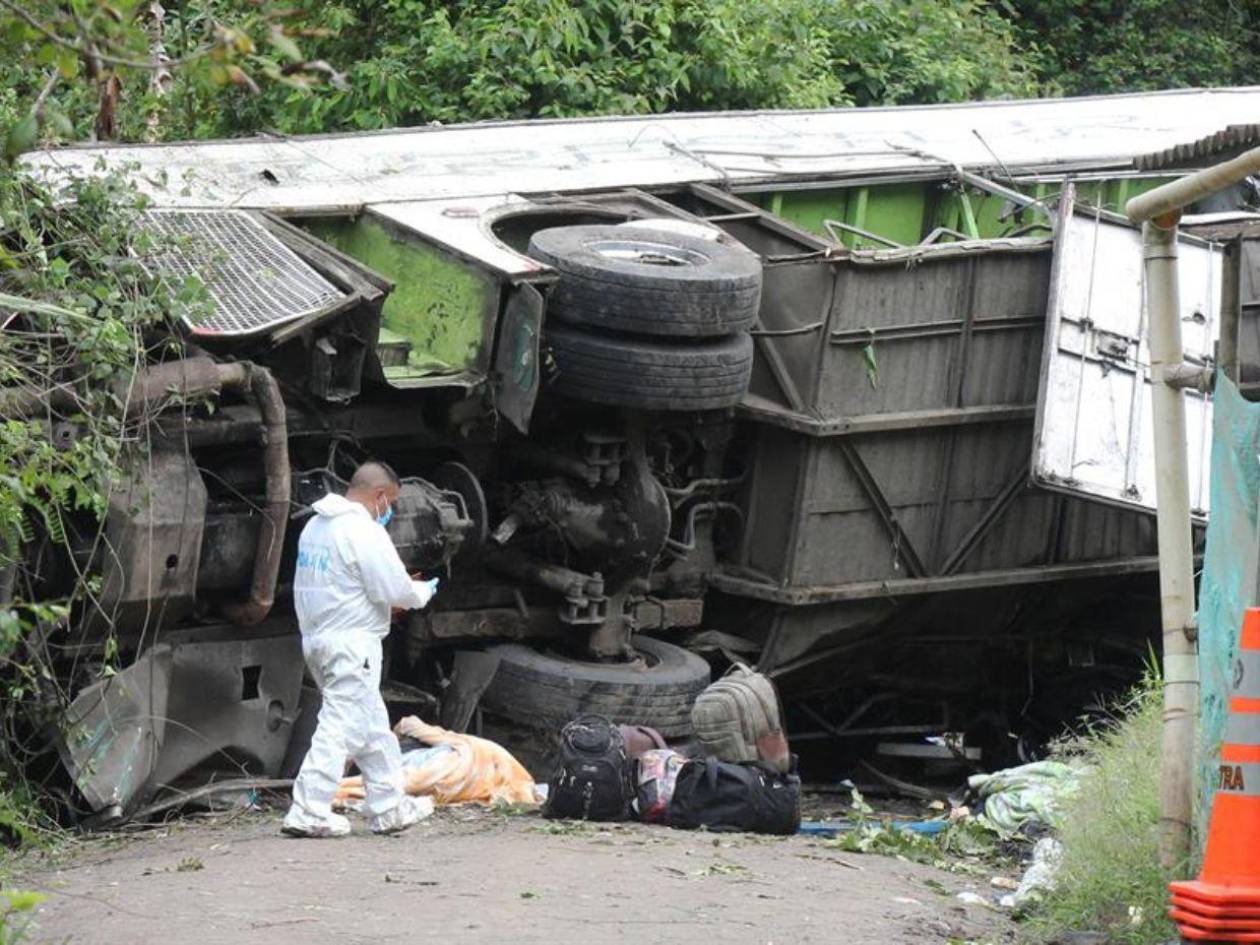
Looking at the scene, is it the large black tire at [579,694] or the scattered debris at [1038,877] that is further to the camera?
the large black tire at [579,694]

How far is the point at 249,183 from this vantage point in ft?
34.2

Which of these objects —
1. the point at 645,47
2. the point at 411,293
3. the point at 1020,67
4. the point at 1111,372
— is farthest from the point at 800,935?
the point at 1020,67

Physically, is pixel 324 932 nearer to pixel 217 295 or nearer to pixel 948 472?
pixel 217 295

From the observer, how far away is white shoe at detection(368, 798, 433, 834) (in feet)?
27.1

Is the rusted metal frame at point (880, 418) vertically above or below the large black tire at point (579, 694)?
above

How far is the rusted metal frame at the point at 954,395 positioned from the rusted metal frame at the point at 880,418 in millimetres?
81

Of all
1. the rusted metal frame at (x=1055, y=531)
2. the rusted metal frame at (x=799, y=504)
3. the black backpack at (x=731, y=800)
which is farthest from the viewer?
the rusted metal frame at (x=1055, y=531)

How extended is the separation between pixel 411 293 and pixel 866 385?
2175mm

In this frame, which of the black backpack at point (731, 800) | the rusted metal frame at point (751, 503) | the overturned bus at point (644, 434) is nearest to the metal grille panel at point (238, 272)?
the overturned bus at point (644, 434)

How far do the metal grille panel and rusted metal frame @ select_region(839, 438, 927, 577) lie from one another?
9.13 ft

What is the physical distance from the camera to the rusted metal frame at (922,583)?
10727mm

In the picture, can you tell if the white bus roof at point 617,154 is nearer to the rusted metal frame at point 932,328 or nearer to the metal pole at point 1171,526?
the rusted metal frame at point 932,328

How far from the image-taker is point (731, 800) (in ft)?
28.5

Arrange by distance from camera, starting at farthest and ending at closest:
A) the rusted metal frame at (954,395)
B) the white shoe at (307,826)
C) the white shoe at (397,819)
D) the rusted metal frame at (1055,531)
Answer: the rusted metal frame at (1055,531) < the rusted metal frame at (954,395) < the white shoe at (397,819) < the white shoe at (307,826)
